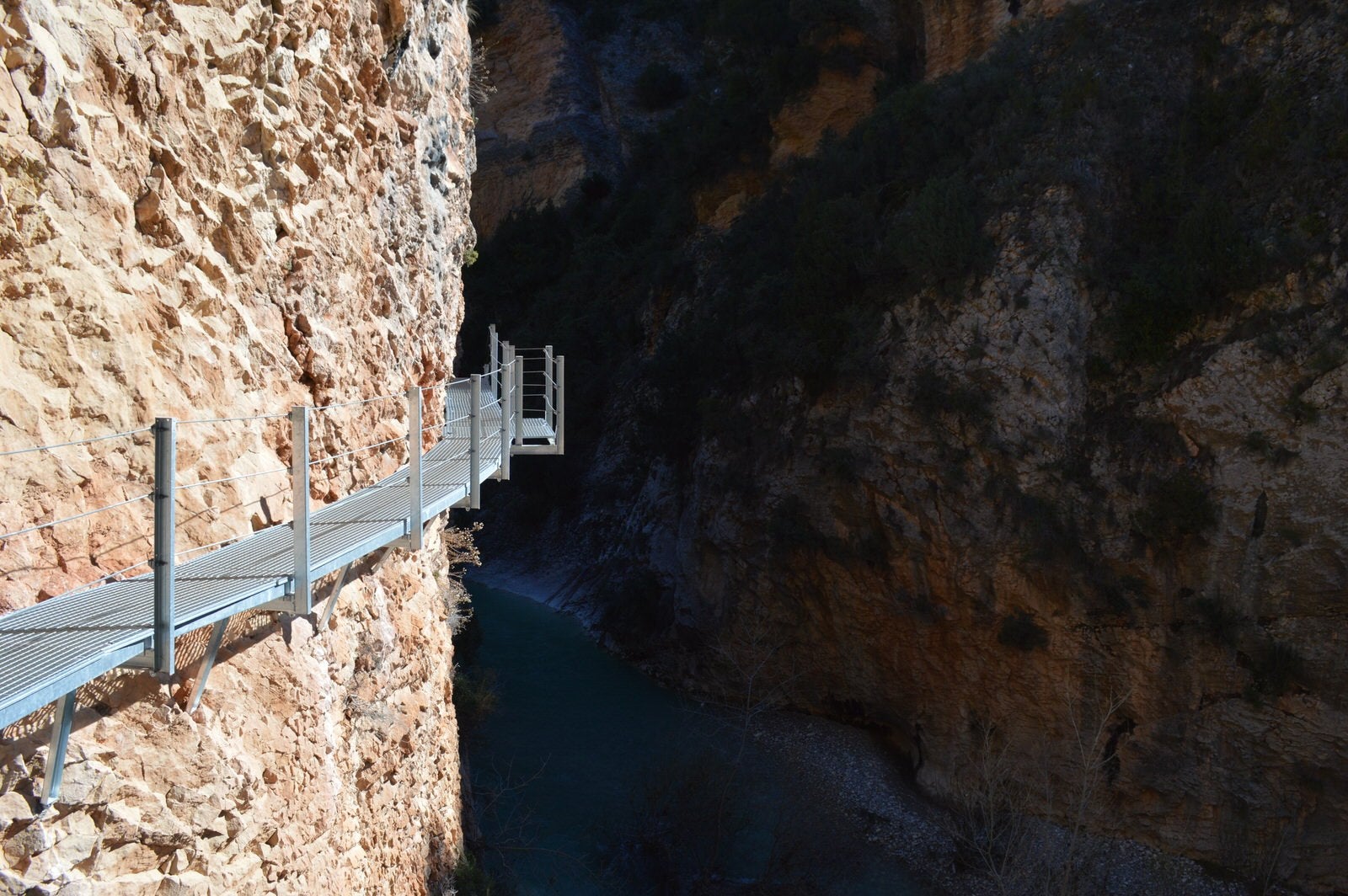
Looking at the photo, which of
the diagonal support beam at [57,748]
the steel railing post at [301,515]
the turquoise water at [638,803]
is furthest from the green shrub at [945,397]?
the diagonal support beam at [57,748]

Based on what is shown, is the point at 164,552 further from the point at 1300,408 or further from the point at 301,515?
the point at 1300,408

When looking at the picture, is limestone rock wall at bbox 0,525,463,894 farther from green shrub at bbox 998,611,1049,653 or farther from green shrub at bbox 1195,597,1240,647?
green shrub at bbox 1195,597,1240,647

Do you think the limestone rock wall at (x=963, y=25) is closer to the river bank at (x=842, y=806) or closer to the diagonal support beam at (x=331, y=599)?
the river bank at (x=842, y=806)

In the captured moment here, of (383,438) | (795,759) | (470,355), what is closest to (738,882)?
(795,759)

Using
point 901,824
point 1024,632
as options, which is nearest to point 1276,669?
point 1024,632

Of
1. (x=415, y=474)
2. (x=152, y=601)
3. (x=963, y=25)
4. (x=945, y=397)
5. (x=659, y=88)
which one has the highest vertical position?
(x=659, y=88)

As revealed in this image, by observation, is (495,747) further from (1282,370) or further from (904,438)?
(1282,370)

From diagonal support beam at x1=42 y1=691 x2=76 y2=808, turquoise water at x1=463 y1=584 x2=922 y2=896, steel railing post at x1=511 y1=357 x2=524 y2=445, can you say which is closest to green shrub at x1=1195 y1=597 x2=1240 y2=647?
turquoise water at x1=463 y1=584 x2=922 y2=896
